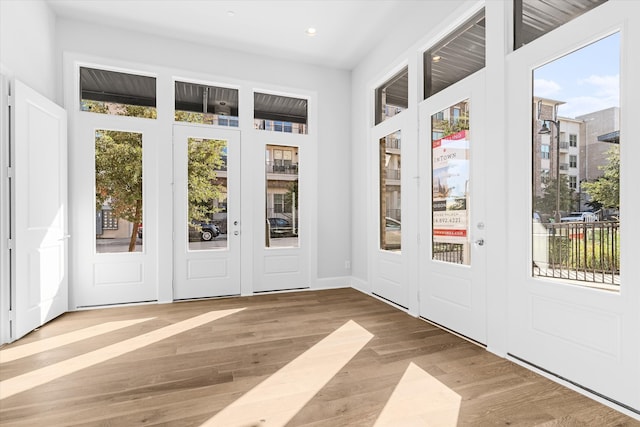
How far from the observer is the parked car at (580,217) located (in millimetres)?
2270

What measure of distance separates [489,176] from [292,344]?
7.65 ft

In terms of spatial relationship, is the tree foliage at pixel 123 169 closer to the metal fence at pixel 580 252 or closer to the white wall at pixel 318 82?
the white wall at pixel 318 82

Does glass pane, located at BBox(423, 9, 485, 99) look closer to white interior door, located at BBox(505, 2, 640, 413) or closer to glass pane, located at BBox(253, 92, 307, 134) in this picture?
white interior door, located at BBox(505, 2, 640, 413)

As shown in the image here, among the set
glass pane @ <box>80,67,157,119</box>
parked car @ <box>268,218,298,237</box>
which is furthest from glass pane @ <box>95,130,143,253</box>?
parked car @ <box>268,218,298,237</box>

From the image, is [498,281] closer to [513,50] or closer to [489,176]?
[489,176]

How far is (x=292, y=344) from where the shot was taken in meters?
3.15

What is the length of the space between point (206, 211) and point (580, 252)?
4.26 m

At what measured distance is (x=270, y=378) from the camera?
2.50m

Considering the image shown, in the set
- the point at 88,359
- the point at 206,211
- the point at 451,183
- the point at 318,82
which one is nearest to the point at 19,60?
the point at 206,211

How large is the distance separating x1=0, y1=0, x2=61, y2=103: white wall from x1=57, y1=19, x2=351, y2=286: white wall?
48 cm

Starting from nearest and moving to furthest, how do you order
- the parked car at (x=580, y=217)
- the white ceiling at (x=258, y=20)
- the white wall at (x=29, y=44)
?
the parked car at (x=580, y=217) → the white wall at (x=29, y=44) → the white ceiling at (x=258, y=20)

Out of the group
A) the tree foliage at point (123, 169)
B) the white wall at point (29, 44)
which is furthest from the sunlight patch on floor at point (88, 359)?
the white wall at point (29, 44)

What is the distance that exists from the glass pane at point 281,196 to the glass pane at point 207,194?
0.66 meters

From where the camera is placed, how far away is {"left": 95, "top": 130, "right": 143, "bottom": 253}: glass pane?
174 inches
